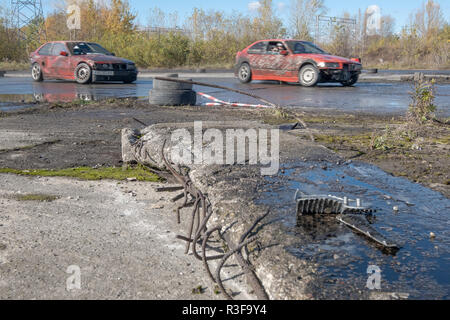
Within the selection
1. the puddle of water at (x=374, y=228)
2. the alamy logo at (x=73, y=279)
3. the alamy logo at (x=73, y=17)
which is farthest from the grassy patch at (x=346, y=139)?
the alamy logo at (x=73, y=17)

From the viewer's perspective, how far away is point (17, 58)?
41.6 meters

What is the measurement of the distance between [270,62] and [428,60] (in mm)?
23224

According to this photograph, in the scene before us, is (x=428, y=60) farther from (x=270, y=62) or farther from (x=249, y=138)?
(x=249, y=138)

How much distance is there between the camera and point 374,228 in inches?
110

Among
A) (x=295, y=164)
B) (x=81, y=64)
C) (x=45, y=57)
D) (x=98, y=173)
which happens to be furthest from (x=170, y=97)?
(x=45, y=57)

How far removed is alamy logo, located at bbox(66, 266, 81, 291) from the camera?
2338 mm

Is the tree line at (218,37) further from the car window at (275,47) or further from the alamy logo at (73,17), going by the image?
the car window at (275,47)

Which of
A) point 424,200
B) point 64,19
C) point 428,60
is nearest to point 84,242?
point 424,200

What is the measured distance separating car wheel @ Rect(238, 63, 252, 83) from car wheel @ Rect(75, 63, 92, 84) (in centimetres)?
569

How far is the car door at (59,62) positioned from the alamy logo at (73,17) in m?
29.5

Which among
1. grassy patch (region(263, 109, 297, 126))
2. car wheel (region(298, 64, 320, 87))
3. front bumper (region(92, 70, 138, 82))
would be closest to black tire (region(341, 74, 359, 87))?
car wheel (region(298, 64, 320, 87))

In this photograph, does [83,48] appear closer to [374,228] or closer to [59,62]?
[59,62]

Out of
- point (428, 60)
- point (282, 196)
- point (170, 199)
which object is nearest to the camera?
point (282, 196)

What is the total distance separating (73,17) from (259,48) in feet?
124
